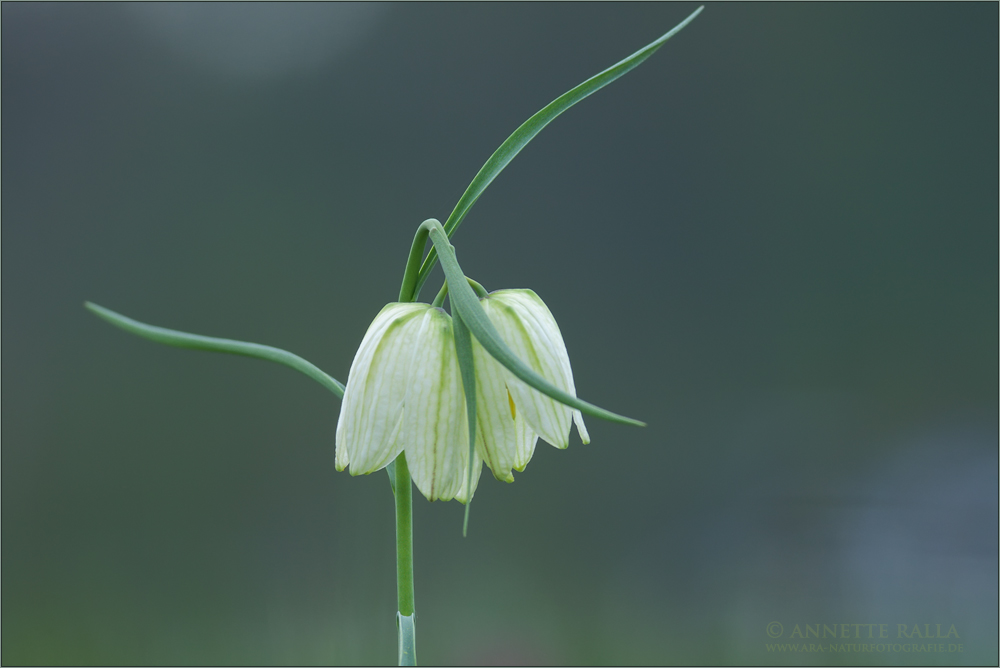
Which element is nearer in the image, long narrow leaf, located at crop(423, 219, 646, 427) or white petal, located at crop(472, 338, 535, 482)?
long narrow leaf, located at crop(423, 219, 646, 427)

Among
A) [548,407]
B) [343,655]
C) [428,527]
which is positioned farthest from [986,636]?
[548,407]

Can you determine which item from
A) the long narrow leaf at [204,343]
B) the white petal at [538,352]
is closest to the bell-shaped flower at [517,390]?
the white petal at [538,352]

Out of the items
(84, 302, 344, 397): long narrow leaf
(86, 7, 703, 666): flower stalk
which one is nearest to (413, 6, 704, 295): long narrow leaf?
(86, 7, 703, 666): flower stalk

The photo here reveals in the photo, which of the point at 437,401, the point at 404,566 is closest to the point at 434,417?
the point at 437,401

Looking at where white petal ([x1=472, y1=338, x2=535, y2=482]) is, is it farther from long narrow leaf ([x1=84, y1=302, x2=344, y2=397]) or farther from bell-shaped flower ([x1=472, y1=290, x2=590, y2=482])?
long narrow leaf ([x1=84, y1=302, x2=344, y2=397])

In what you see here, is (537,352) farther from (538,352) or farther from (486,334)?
(486,334)

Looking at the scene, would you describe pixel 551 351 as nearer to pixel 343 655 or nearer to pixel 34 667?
pixel 343 655

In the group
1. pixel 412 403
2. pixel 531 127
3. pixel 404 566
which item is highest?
pixel 531 127
